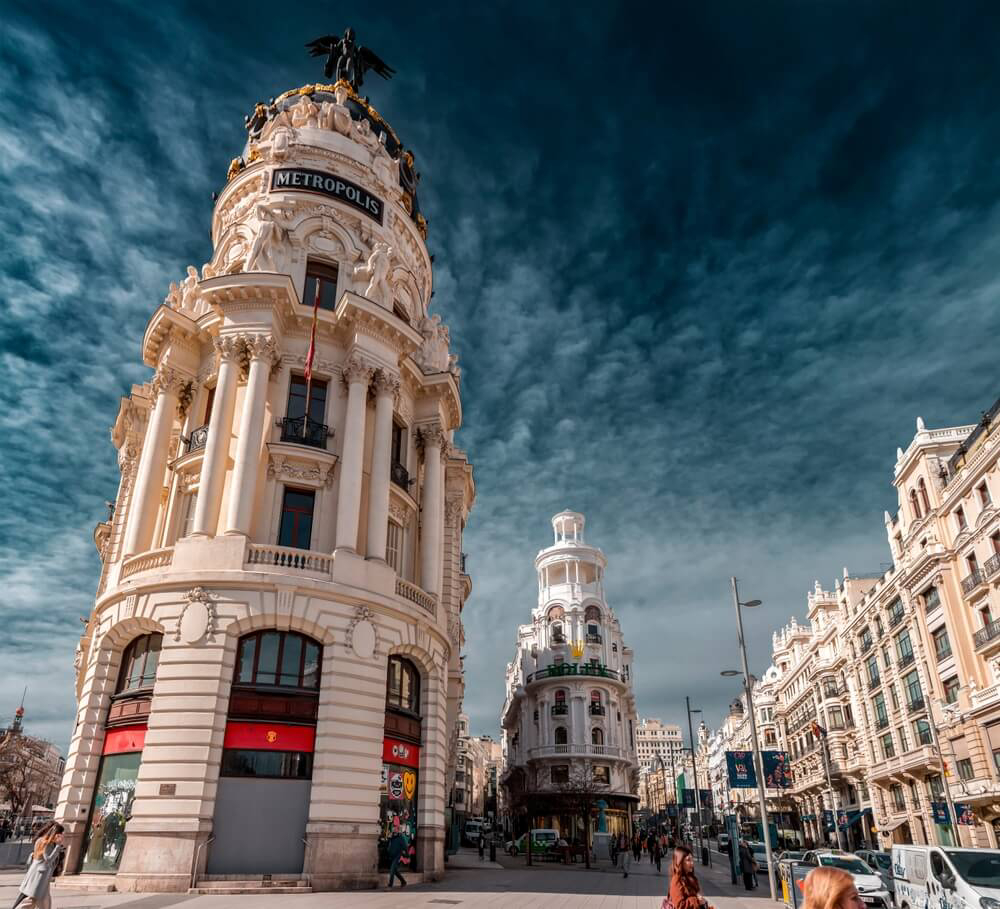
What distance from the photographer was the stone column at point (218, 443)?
24891 mm

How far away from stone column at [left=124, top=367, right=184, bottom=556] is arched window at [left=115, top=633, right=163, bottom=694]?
3412mm

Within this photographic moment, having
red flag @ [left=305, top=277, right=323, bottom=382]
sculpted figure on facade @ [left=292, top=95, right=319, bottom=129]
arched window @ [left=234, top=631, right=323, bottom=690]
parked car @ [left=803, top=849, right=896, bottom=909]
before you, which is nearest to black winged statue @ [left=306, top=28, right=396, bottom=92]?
sculpted figure on facade @ [left=292, top=95, right=319, bottom=129]

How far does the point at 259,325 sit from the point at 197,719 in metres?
14.1

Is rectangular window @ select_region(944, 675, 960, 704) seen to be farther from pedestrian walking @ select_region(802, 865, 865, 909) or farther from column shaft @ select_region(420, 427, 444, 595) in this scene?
pedestrian walking @ select_region(802, 865, 865, 909)

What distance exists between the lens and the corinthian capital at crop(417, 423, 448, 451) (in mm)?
32884

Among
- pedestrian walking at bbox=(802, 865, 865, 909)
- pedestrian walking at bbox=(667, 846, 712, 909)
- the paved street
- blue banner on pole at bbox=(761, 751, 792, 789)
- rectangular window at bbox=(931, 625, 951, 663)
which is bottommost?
the paved street

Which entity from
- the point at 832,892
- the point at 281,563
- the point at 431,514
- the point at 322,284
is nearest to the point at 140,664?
the point at 281,563

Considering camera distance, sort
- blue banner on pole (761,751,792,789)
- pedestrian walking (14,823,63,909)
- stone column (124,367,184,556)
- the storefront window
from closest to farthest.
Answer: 1. pedestrian walking (14,823,63,909)
2. the storefront window
3. blue banner on pole (761,751,792,789)
4. stone column (124,367,184,556)

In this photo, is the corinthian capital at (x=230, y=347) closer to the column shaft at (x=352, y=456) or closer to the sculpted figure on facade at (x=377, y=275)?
the column shaft at (x=352, y=456)

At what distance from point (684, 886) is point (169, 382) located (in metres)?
26.9

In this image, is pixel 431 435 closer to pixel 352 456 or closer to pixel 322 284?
pixel 352 456

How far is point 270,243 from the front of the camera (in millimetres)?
30094

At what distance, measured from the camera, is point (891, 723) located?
5188 centimetres

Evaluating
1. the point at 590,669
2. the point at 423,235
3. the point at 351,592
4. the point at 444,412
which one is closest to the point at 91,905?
the point at 351,592
